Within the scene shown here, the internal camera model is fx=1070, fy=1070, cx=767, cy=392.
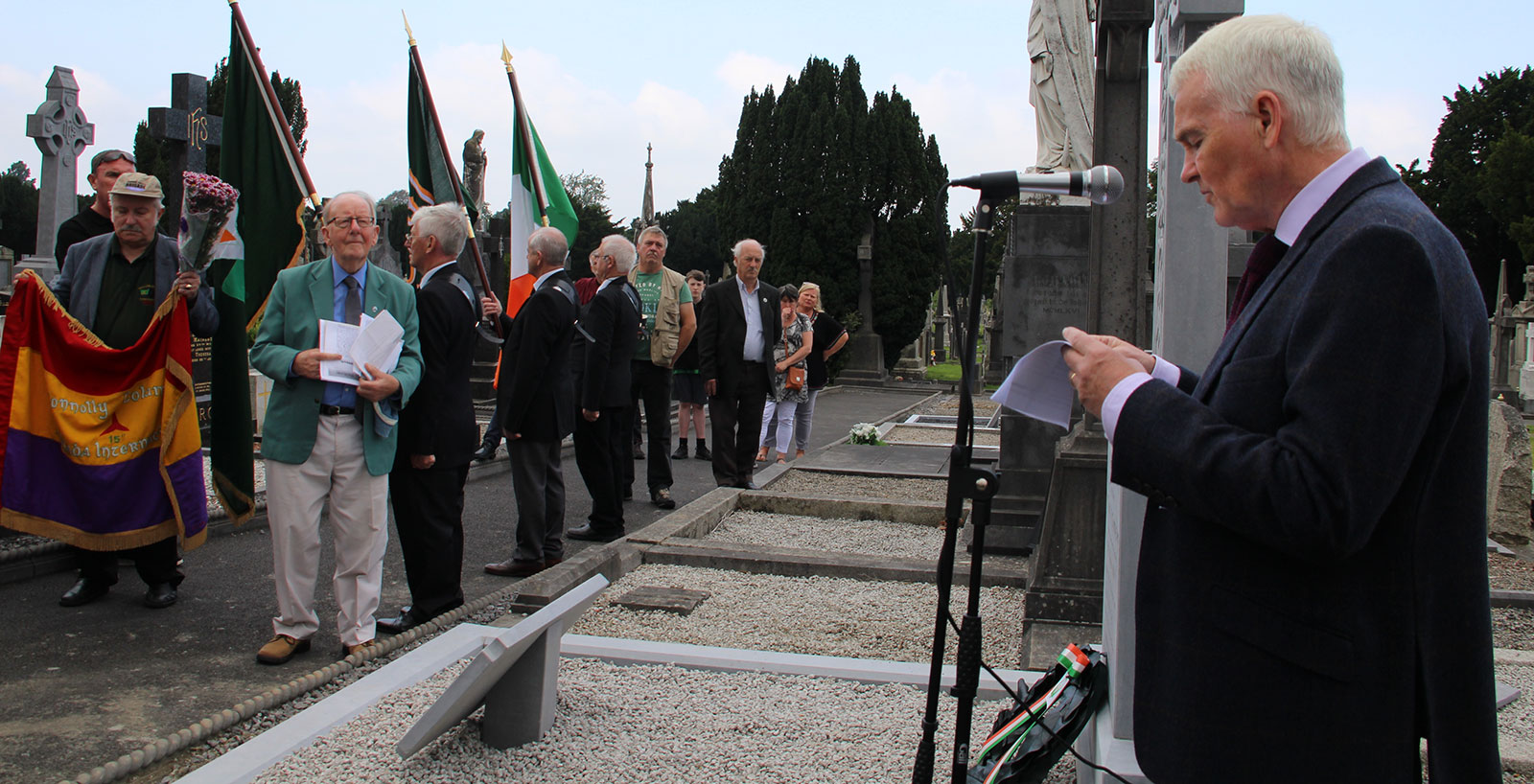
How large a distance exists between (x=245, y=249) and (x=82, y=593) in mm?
1756

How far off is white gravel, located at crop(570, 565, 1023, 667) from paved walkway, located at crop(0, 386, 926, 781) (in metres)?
1.07

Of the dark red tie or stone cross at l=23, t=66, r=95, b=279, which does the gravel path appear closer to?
the dark red tie

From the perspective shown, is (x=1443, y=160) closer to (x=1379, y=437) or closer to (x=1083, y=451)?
(x=1083, y=451)

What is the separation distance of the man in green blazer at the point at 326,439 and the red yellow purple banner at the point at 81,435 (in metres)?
1.08

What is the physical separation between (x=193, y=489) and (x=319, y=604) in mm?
798

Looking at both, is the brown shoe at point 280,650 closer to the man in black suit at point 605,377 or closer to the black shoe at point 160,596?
the black shoe at point 160,596

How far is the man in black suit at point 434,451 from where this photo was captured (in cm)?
470

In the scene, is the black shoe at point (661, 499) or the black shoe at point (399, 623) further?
the black shoe at point (661, 499)

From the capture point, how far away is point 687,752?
3.05 metres

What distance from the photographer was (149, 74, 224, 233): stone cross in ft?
21.1

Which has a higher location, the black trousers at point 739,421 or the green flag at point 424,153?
the green flag at point 424,153

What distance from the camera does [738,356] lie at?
27.0 feet

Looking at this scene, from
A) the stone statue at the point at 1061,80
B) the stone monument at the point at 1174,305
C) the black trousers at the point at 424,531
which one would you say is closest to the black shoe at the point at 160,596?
the black trousers at the point at 424,531

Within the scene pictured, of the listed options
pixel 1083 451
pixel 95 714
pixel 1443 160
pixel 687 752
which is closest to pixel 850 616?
pixel 1083 451
